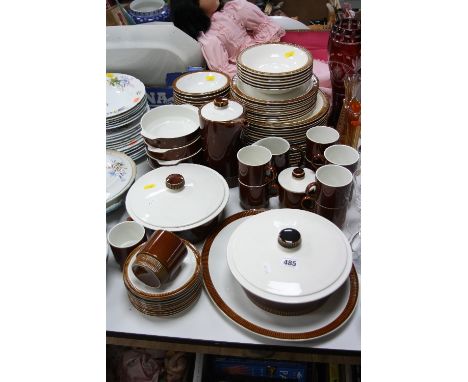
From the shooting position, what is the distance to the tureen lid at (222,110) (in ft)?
3.54

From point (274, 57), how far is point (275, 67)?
50 millimetres

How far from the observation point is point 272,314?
84cm

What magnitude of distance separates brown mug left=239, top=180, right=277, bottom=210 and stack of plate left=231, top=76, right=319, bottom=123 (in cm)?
22

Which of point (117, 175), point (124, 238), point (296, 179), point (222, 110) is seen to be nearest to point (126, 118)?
point (117, 175)

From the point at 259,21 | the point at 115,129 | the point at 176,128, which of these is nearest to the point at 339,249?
the point at 176,128

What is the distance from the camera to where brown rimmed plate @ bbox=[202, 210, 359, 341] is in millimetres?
809

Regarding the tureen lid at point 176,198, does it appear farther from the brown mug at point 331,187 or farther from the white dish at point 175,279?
the brown mug at point 331,187

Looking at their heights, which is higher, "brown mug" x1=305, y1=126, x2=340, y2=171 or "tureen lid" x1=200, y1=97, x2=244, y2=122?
"tureen lid" x1=200, y1=97, x2=244, y2=122

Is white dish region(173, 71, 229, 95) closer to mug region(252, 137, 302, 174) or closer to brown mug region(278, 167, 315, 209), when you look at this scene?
mug region(252, 137, 302, 174)

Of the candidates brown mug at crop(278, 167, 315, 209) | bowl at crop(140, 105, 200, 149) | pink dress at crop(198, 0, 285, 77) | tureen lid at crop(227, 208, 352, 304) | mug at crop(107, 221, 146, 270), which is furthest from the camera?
pink dress at crop(198, 0, 285, 77)

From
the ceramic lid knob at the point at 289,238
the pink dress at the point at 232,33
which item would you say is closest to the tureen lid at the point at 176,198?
the ceramic lid knob at the point at 289,238

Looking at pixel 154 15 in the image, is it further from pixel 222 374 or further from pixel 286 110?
pixel 222 374

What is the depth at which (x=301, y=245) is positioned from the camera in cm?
82

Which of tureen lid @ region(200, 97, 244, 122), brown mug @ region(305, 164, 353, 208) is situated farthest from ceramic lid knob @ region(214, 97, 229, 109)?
brown mug @ region(305, 164, 353, 208)
